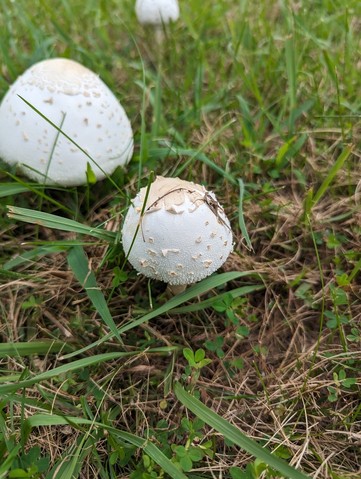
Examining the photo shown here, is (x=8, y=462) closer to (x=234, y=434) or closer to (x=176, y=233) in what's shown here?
(x=234, y=434)

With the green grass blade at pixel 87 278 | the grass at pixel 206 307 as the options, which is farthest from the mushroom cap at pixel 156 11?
the green grass blade at pixel 87 278

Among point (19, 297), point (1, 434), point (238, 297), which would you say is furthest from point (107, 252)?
point (1, 434)

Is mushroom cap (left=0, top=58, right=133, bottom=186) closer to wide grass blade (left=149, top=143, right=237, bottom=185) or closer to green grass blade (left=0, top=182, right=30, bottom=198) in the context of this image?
green grass blade (left=0, top=182, right=30, bottom=198)

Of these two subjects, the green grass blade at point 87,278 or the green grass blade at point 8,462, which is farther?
the green grass blade at point 87,278

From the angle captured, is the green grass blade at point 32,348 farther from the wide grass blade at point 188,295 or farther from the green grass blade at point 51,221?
the green grass blade at point 51,221

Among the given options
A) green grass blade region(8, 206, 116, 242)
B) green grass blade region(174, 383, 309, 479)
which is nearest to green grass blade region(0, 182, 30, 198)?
A: green grass blade region(8, 206, 116, 242)

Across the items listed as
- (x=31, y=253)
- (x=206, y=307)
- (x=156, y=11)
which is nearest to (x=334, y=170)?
(x=206, y=307)

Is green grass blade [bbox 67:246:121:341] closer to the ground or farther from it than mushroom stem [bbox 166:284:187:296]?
farther from it
